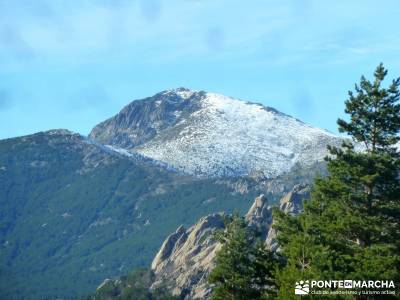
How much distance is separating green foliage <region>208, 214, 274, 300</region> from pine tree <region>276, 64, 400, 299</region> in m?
4.36

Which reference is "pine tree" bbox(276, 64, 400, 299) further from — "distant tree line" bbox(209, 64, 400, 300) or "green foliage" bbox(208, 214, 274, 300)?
"green foliage" bbox(208, 214, 274, 300)

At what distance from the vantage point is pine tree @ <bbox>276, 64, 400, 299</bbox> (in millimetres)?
57562

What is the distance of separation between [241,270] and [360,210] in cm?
1345

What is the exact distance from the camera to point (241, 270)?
6981cm

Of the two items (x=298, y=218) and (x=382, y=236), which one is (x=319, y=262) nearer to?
(x=382, y=236)

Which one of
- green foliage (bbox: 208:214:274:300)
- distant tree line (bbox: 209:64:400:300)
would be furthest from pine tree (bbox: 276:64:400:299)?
green foliage (bbox: 208:214:274:300)

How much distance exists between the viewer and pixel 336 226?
60750 mm

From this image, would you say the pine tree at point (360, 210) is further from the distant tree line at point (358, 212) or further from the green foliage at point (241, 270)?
the green foliage at point (241, 270)

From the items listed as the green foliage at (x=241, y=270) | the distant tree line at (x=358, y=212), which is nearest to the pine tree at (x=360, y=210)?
the distant tree line at (x=358, y=212)

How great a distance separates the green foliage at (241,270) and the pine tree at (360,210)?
436 cm

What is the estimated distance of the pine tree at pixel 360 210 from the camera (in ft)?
189

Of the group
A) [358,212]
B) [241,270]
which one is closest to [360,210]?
[358,212]

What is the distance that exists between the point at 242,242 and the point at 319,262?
14.1m

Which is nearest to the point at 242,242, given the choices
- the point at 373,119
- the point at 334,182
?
the point at 334,182
